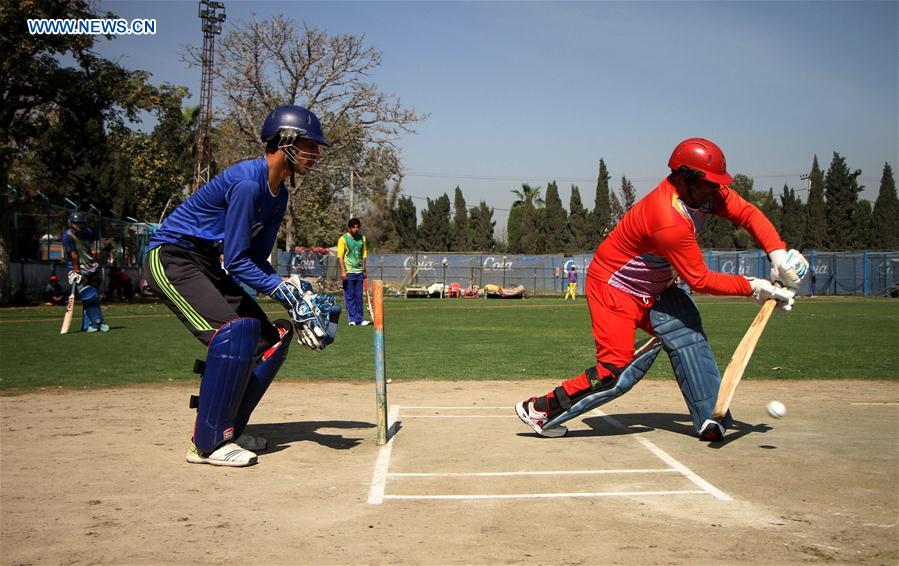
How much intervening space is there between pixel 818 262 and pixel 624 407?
48.0 metres

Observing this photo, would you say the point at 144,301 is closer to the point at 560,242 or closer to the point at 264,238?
the point at 264,238

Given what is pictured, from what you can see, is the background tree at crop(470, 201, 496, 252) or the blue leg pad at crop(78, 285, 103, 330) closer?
the blue leg pad at crop(78, 285, 103, 330)

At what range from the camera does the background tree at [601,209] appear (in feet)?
255

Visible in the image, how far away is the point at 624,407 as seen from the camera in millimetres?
8703

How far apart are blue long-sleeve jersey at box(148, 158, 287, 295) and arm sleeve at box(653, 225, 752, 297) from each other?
301cm

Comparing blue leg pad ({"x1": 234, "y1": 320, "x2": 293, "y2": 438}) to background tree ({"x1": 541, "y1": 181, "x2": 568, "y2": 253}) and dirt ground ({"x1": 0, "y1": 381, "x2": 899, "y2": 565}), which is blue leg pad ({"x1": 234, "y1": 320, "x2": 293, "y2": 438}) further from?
background tree ({"x1": 541, "y1": 181, "x2": 568, "y2": 253})

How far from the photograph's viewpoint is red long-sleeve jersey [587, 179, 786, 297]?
618 cm

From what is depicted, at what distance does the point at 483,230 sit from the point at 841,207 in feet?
121

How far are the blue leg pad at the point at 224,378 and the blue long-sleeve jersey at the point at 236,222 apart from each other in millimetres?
378

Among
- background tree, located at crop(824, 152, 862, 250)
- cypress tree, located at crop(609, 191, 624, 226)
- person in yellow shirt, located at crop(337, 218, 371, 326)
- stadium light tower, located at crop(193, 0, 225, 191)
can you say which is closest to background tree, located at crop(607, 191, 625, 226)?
cypress tree, located at crop(609, 191, 624, 226)

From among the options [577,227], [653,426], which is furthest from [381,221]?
[653,426]

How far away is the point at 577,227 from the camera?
80.2m

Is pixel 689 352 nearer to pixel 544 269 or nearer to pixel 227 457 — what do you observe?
pixel 227 457

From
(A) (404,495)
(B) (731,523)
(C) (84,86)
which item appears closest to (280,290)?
(A) (404,495)
